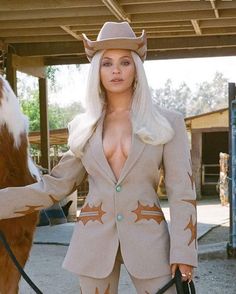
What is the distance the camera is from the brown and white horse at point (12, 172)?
2545mm

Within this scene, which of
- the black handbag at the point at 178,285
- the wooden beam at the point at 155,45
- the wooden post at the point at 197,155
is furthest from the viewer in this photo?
the wooden post at the point at 197,155

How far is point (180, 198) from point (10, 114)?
3.18 feet

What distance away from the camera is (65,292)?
4602mm

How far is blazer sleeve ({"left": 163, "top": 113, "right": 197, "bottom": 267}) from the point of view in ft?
6.52

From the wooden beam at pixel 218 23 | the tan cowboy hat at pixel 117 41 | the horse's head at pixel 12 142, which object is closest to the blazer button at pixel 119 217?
the tan cowboy hat at pixel 117 41

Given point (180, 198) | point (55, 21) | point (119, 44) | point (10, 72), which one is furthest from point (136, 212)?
point (10, 72)

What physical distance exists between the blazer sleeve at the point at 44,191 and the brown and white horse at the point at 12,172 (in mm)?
403

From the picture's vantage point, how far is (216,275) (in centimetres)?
512

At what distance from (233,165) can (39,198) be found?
12.1 feet

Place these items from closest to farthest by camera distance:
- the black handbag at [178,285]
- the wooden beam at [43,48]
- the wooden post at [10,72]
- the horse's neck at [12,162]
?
1. the black handbag at [178,285]
2. the horse's neck at [12,162]
3. the wooden post at [10,72]
4. the wooden beam at [43,48]

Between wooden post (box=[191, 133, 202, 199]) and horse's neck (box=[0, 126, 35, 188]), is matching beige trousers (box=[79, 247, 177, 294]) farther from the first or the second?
wooden post (box=[191, 133, 202, 199])

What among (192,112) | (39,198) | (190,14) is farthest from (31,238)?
(192,112)

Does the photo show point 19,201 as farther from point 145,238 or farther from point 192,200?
point 192,200

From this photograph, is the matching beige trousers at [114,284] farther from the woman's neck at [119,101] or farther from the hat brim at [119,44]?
the hat brim at [119,44]
